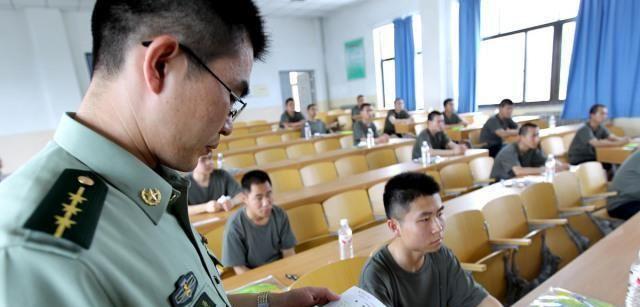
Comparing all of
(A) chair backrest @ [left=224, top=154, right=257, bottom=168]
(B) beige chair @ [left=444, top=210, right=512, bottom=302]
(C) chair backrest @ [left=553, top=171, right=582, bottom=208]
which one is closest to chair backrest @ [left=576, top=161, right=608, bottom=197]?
(C) chair backrest @ [left=553, top=171, right=582, bottom=208]

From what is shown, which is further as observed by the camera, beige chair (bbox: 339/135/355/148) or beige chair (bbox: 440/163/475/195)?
beige chair (bbox: 339/135/355/148)

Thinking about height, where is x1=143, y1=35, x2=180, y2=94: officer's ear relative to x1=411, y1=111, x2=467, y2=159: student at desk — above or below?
above

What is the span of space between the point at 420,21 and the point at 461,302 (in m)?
7.86

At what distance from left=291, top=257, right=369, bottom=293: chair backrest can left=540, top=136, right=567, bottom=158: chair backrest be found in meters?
4.20

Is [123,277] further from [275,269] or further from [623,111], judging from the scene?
[623,111]

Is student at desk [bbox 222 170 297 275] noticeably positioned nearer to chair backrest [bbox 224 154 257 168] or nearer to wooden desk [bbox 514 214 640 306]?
wooden desk [bbox 514 214 640 306]

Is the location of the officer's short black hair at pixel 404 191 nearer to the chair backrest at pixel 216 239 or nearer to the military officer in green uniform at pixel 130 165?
the military officer in green uniform at pixel 130 165

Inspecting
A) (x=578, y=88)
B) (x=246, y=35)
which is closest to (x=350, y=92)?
(x=578, y=88)

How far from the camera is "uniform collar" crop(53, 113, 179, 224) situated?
1.58 feet

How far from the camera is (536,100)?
6.89 meters

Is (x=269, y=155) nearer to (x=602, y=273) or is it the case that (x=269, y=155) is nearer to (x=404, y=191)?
(x=404, y=191)

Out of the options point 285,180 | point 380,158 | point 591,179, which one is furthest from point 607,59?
point 285,180

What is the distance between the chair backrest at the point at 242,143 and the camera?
5.79 meters

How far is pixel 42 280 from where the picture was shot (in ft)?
1.13
